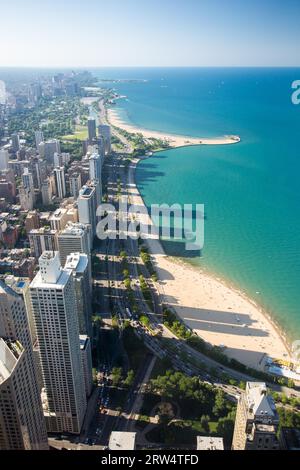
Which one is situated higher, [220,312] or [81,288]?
[81,288]

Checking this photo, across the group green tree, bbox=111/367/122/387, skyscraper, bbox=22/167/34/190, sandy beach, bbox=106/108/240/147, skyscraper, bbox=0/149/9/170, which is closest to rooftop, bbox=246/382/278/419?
green tree, bbox=111/367/122/387

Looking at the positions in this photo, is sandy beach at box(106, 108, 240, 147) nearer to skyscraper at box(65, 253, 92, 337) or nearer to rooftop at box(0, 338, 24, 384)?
skyscraper at box(65, 253, 92, 337)

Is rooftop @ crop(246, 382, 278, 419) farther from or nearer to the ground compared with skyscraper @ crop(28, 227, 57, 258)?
farther from the ground

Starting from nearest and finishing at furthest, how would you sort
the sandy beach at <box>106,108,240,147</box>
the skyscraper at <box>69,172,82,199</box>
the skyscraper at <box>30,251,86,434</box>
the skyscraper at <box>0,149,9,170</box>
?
the skyscraper at <box>30,251,86,434</box>
the skyscraper at <box>69,172,82,199</box>
the skyscraper at <box>0,149,9,170</box>
the sandy beach at <box>106,108,240,147</box>

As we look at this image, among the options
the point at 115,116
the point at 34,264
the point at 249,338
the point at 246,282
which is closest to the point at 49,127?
the point at 115,116

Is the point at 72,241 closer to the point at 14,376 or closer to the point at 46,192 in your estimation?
the point at 14,376

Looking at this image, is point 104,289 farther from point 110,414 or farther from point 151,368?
point 110,414

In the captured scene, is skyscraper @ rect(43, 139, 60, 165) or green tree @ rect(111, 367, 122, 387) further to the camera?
skyscraper @ rect(43, 139, 60, 165)

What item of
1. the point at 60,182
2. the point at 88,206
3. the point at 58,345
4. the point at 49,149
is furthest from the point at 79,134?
the point at 58,345
